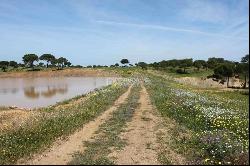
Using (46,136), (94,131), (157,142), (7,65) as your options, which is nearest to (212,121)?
(157,142)

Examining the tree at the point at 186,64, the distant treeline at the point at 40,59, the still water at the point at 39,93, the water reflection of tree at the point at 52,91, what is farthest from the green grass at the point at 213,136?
the distant treeline at the point at 40,59

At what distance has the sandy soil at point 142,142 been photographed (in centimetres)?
1417

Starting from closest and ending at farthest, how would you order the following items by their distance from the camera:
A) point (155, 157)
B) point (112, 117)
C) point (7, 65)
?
point (155, 157)
point (112, 117)
point (7, 65)

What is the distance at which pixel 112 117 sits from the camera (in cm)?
2441

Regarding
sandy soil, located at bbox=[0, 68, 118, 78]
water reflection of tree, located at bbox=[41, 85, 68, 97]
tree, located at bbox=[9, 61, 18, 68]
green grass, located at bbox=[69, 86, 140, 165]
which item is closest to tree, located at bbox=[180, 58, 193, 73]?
sandy soil, located at bbox=[0, 68, 118, 78]

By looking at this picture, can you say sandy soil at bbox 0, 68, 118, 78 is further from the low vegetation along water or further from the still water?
the low vegetation along water

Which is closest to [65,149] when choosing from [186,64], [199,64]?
[186,64]

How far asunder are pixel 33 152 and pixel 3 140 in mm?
3085

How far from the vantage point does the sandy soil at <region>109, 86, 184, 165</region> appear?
14172mm

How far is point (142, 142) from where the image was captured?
56.4 feet

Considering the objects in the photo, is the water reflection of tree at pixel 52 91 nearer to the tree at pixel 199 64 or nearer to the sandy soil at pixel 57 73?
the sandy soil at pixel 57 73

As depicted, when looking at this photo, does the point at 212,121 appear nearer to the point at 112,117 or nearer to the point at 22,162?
the point at 112,117

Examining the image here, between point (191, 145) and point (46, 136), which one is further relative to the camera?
point (46, 136)

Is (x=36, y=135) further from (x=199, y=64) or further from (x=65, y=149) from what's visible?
(x=199, y=64)
